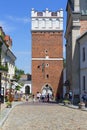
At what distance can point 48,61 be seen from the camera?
7825cm

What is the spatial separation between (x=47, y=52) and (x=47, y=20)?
7055 mm

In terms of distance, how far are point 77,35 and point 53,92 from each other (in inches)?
1257

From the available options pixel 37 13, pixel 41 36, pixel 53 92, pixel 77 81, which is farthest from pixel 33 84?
pixel 77 81

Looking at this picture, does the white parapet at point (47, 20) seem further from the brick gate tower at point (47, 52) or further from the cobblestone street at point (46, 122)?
the cobblestone street at point (46, 122)

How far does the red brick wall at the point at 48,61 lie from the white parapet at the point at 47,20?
1349 mm

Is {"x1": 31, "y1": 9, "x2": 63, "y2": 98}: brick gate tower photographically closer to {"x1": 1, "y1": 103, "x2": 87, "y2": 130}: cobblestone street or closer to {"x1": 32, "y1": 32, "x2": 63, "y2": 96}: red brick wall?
{"x1": 32, "y1": 32, "x2": 63, "y2": 96}: red brick wall

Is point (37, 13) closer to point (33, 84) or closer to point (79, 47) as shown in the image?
point (33, 84)

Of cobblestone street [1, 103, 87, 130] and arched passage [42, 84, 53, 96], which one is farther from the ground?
arched passage [42, 84, 53, 96]

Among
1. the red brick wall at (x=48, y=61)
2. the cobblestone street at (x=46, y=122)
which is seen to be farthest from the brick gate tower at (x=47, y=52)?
the cobblestone street at (x=46, y=122)

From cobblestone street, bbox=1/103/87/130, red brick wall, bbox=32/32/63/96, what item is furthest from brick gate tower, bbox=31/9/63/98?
cobblestone street, bbox=1/103/87/130

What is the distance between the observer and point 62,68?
257 ft

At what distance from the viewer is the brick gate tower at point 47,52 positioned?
76.9m

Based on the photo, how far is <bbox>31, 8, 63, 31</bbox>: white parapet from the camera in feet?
259

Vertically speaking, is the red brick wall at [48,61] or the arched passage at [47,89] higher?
the red brick wall at [48,61]
